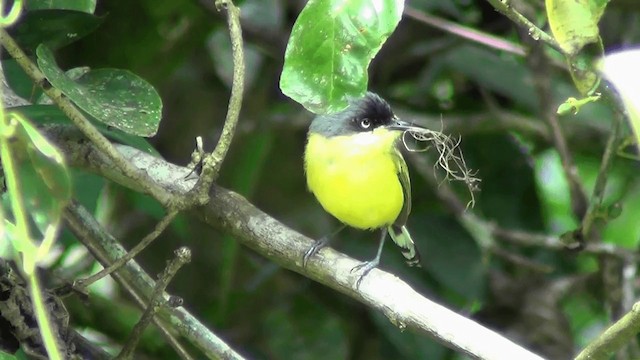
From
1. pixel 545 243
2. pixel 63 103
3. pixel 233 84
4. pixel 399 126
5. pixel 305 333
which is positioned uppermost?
pixel 233 84

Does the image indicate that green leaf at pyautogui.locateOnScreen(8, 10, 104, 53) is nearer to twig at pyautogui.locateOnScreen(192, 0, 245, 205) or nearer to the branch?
the branch

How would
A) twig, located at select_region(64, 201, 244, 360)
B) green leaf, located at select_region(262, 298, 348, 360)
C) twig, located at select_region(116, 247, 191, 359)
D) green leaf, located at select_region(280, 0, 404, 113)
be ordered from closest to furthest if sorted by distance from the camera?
1. green leaf, located at select_region(280, 0, 404, 113)
2. twig, located at select_region(116, 247, 191, 359)
3. twig, located at select_region(64, 201, 244, 360)
4. green leaf, located at select_region(262, 298, 348, 360)

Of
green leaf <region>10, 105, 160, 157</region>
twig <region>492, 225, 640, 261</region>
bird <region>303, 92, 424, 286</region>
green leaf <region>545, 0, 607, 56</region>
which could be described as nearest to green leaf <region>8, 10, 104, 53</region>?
green leaf <region>10, 105, 160, 157</region>

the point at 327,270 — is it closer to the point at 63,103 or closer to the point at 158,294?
the point at 158,294

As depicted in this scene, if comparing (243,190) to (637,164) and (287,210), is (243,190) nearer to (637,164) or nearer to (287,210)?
(287,210)

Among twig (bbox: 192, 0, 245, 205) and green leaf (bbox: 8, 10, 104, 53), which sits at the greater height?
twig (bbox: 192, 0, 245, 205)

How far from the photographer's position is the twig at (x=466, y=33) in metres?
3.02

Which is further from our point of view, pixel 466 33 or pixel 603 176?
pixel 466 33

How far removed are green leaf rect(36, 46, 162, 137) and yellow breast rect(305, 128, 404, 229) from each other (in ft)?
2.30

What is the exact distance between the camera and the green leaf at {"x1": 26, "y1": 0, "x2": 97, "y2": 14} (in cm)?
224

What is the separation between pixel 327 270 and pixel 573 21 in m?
0.71

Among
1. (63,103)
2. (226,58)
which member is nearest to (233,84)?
(63,103)

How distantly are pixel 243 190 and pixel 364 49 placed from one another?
1.58 meters

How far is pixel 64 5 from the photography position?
2.26m
